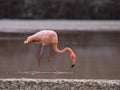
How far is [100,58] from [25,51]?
2.80 m

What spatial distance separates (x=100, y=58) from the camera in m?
15.9

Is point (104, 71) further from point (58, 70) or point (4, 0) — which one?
point (4, 0)

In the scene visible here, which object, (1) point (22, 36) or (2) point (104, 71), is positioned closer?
(2) point (104, 71)

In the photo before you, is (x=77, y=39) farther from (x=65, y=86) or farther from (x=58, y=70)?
(x=65, y=86)

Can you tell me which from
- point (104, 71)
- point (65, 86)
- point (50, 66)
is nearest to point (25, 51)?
point (50, 66)

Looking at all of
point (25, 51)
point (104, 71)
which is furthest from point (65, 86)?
point (25, 51)

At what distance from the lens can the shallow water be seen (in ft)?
39.7

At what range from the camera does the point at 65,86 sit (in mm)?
10125

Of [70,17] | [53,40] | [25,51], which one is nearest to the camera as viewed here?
[53,40]

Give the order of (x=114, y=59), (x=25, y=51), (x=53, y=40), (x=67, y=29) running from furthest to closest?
(x=67, y=29)
(x=25, y=51)
(x=114, y=59)
(x=53, y=40)

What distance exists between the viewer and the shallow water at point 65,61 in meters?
12.1

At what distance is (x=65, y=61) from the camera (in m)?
14.9

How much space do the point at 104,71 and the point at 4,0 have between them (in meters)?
31.4

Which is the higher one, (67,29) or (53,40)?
(53,40)
